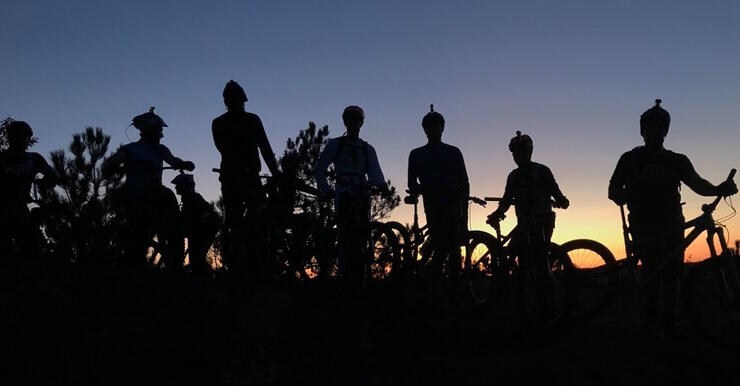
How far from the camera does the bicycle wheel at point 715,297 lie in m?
4.84

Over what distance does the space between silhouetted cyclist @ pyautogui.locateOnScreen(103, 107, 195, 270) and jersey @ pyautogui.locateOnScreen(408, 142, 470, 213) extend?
250cm

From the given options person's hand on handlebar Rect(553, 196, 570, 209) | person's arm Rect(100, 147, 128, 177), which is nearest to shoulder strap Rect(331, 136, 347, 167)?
person's arm Rect(100, 147, 128, 177)

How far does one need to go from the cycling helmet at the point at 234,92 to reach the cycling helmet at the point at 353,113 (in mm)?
1117

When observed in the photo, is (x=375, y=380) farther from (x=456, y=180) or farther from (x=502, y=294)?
(x=456, y=180)

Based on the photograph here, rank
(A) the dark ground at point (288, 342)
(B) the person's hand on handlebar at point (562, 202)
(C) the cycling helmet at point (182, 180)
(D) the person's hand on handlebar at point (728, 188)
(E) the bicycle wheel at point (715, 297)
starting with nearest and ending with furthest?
(A) the dark ground at point (288, 342), (E) the bicycle wheel at point (715, 297), (D) the person's hand on handlebar at point (728, 188), (B) the person's hand on handlebar at point (562, 202), (C) the cycling helmet at point (182, 180)

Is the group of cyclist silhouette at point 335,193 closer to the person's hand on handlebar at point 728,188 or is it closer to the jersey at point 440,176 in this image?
the jersey at point 440,176

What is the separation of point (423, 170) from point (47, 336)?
3986mm

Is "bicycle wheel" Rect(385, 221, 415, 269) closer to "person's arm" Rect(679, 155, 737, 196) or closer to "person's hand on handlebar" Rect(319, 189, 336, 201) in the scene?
"person's hand on handlebar" Rect(319, 189, 336, 201)

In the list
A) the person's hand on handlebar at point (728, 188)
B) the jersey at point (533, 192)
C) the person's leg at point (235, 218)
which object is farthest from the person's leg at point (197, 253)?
the person's hand on handlebar at point (728, 188)

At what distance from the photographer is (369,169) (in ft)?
22.6

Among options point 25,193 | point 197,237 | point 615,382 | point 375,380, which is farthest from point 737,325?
point 25,193

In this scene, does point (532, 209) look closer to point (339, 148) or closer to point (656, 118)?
point (656, 118)

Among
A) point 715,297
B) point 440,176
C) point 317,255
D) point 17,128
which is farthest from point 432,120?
point 17,128

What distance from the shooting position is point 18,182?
6777 millimetres
